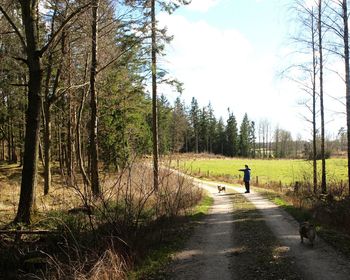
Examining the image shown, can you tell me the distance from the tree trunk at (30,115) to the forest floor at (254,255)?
208 inches

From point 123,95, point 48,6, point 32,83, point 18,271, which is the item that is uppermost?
point 48,6

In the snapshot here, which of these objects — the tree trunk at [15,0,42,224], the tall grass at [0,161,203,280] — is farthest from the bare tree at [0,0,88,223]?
the tall grass at [0,161,203,280]

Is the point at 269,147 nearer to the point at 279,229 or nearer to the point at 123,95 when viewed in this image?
the point at 123,95

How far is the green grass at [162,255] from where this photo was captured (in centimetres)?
823

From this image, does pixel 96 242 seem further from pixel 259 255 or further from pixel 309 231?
pixel 309 231

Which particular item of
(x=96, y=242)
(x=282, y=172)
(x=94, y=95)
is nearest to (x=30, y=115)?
(x=94, y=95)

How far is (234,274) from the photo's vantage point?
802cm

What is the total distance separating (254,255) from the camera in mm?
9406

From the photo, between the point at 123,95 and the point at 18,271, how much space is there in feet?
74.6

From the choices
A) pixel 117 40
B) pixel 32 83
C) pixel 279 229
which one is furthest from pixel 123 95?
pixel 279 229

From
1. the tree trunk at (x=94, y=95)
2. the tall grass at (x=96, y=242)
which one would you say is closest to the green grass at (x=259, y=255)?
the tall grass at (x=96, y=242)

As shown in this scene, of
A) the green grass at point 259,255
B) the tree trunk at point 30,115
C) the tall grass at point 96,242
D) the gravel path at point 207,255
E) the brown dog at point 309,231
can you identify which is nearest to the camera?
the tall grass at point 96,242

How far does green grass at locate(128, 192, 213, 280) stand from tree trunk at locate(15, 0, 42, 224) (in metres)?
4.62

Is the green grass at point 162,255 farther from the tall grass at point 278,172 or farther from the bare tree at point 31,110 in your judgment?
the bare tree at point 31,110
